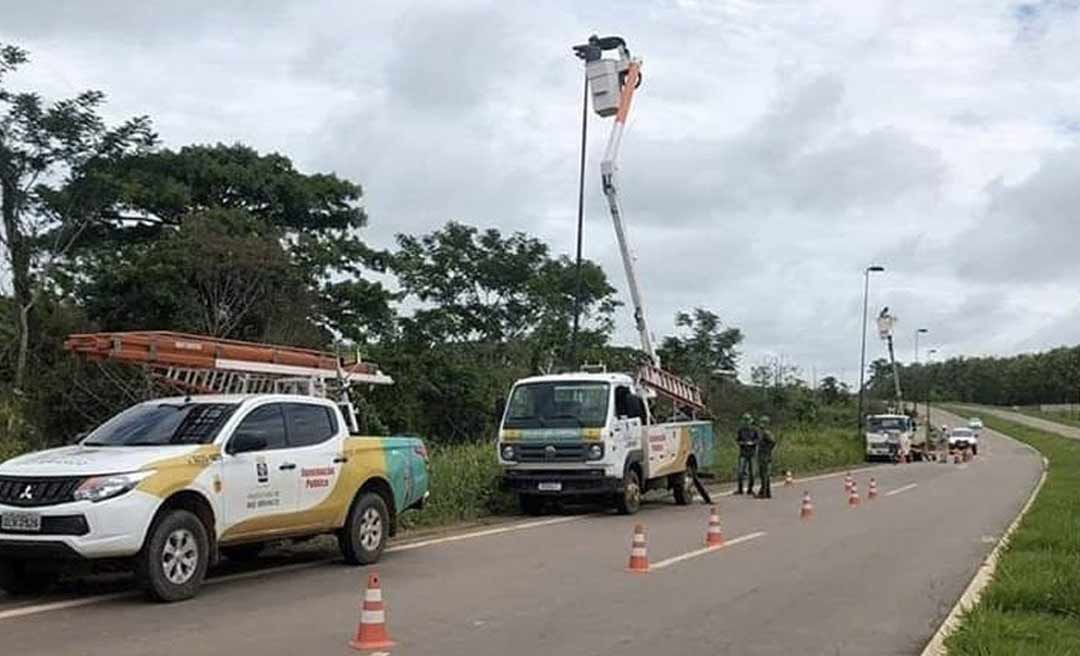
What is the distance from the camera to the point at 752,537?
57.3ft

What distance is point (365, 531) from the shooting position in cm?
1331

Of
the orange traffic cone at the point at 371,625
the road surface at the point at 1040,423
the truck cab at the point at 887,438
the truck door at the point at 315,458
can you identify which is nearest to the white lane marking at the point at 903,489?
the truck door at the point at 315,458

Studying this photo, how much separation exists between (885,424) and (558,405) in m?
38.2

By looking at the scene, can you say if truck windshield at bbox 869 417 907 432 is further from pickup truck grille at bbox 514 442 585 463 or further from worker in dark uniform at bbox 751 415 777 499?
pickup truck grille at bbox 514 442 585 463

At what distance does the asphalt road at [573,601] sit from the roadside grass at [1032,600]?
517 millimetres

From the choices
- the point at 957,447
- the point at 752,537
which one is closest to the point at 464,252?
the point at 752,537

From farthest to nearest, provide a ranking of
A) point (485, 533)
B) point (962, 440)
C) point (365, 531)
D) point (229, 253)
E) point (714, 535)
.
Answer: point (962, 440)
point (229, 253)
point (485, 533)
point (714, 535)
point (365, 531)

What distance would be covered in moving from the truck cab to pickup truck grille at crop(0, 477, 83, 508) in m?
48.5

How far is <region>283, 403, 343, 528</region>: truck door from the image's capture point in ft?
40.0

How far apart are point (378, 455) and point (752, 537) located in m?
6.40

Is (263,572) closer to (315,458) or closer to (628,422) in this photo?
(315,458)

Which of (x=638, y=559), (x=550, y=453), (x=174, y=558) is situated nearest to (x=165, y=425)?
(x=174, y=558)

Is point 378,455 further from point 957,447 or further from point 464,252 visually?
point 957,447

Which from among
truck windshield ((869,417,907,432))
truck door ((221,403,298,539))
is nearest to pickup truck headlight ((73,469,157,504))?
truck door ((221,403,298,539))
